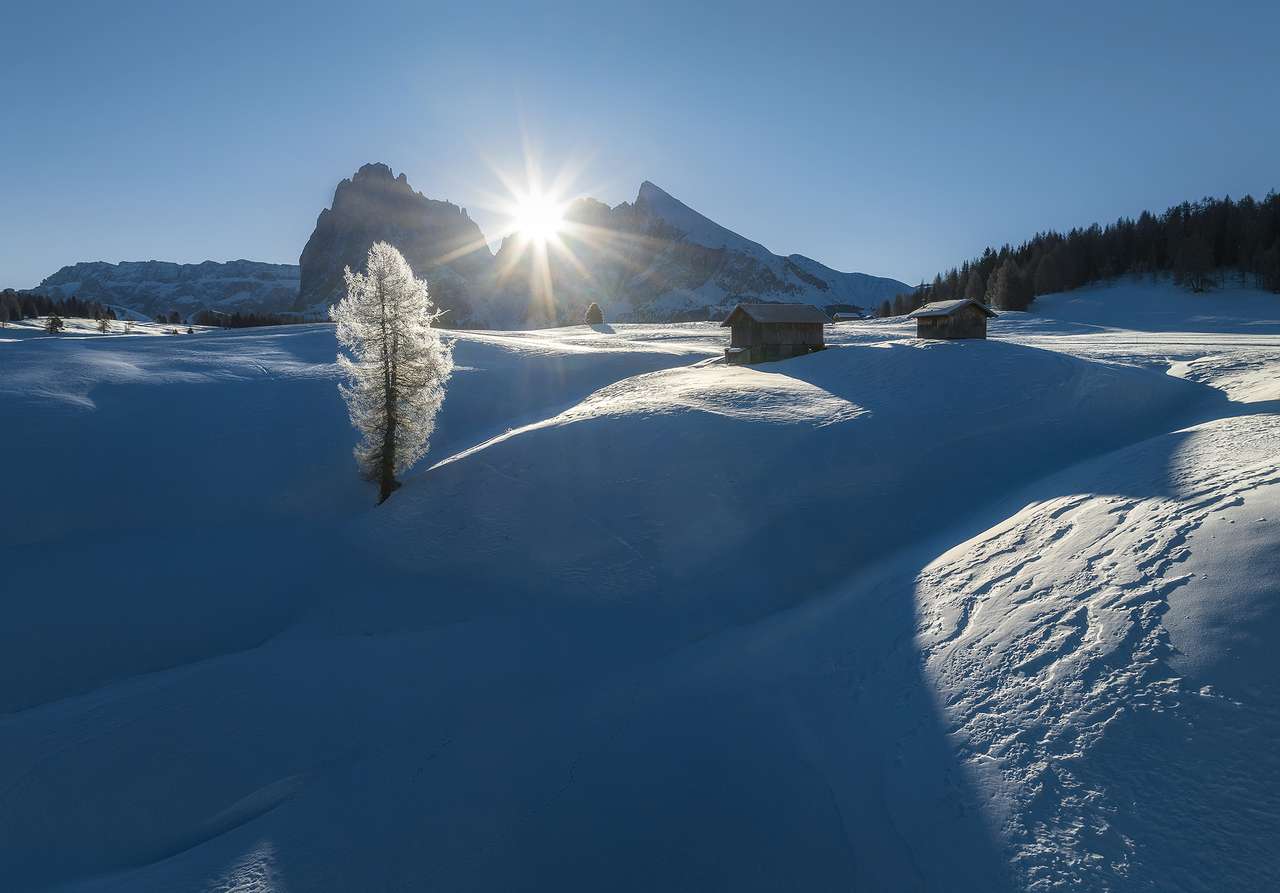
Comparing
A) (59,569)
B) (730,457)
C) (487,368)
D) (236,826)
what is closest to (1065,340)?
(730,457)

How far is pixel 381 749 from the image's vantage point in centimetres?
1115

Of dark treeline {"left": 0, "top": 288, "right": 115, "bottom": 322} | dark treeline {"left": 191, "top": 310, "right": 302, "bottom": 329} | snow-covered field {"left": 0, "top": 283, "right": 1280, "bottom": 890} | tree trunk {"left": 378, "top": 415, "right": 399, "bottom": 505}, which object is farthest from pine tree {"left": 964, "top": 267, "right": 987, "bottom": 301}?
dark treeline {"left": 0, "top": 288, "right": 115, "bottom": 322}

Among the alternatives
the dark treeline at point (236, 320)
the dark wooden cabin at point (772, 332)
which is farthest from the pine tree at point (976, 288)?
the dark treeline at point (236, 320)

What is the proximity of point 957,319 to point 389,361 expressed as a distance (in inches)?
1547

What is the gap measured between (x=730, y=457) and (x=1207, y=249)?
3680 inches

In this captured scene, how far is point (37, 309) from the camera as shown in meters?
100

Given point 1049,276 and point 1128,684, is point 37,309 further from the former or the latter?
point 1049,276

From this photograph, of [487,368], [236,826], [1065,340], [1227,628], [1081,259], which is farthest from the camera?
[1081,259]

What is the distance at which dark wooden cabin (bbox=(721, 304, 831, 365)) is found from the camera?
41.2 m

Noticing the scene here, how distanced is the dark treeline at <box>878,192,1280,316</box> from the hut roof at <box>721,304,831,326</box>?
136 feet

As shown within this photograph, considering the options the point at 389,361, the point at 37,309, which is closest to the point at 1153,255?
the point at 389,361

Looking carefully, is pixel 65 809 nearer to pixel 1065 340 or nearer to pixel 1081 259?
pixel 1065 340

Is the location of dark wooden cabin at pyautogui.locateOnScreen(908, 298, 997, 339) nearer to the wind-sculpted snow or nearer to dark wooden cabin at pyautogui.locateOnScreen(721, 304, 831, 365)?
dark wooden cabin at pyautogui.locateOnScreen(721, 304, 831, 365)

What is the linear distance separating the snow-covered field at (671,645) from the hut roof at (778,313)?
1486cm
